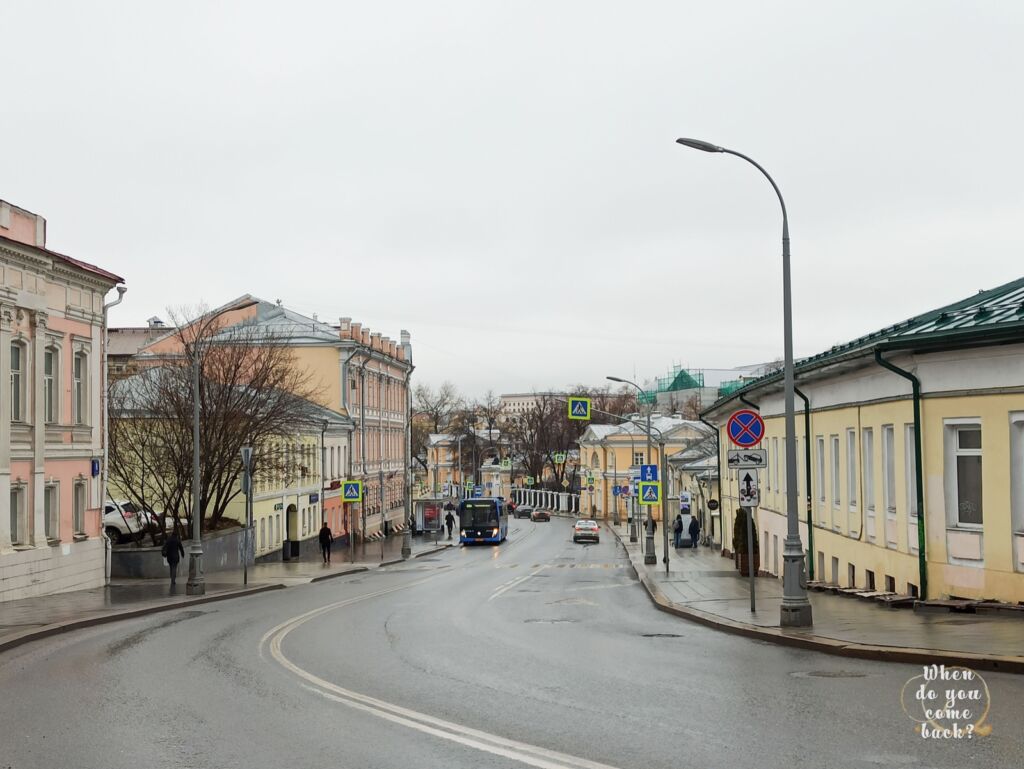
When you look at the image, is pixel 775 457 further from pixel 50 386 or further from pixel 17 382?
pixel 17 382

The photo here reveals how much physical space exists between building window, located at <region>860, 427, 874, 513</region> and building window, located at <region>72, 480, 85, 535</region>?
20.9 metres

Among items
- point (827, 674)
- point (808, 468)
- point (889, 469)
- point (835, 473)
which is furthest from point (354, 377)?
point (827, 674)

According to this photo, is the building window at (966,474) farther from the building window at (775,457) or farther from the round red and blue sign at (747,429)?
the building window at (775,457)

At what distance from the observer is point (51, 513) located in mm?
31047

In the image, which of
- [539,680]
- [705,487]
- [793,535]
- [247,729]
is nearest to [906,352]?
[793,535]

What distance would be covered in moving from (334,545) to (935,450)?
49.4 meters

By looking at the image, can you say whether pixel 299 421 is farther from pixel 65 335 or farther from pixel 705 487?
pixel 705 487

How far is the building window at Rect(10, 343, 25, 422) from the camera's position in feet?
95.2

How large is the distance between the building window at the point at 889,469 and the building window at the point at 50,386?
2083 cm

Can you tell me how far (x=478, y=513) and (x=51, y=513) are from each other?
141ft

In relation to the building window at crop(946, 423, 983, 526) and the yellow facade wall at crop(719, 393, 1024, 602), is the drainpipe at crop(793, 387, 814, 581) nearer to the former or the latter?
the yellow facade wall at crop(719, 393, 1024, 602)

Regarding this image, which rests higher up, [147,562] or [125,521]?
[125,521]

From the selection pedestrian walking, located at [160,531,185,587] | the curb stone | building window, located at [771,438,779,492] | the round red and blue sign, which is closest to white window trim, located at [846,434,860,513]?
the round red and blue sign

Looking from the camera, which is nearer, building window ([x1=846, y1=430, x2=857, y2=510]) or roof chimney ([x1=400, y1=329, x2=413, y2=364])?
building window ([x1=846, y1=430, x2=857, y2=510])
